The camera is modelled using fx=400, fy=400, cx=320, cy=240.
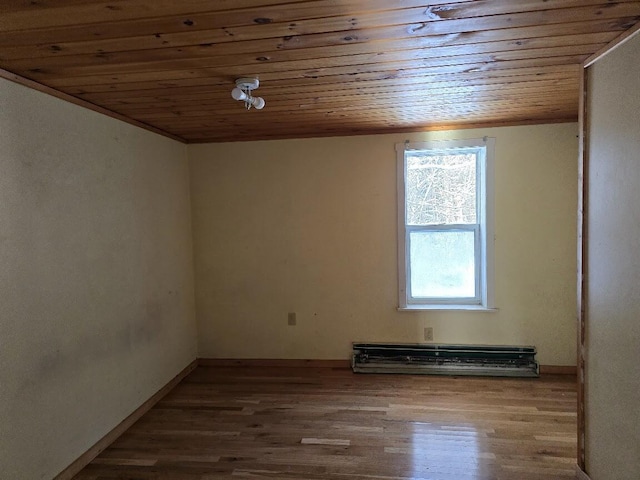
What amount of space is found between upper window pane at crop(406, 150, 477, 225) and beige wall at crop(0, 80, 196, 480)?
7.17 feet

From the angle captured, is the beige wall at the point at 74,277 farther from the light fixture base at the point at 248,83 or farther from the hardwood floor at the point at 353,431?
the light fixture base at the point at 248,83

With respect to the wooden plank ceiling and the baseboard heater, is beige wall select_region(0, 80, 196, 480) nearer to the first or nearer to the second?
the wooden plank ceiling

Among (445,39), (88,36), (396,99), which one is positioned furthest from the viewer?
(396,99)

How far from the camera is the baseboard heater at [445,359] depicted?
3.48 metres

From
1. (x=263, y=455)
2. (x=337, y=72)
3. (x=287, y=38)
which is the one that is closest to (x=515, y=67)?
(x=337, y=72)

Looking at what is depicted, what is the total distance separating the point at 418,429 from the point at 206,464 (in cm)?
136

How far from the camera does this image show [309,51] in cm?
176

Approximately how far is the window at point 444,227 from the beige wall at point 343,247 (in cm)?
10

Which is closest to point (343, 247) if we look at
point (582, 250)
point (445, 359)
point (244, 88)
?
point (445, 359)

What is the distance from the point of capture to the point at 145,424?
2.83 meters

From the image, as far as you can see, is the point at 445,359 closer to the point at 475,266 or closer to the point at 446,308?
the point at 446,308

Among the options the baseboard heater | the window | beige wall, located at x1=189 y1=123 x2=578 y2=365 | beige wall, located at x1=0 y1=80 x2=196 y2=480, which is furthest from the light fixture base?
the baseboard heater

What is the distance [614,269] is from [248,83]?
1957mm

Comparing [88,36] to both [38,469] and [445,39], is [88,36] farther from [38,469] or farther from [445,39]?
[38,469]
